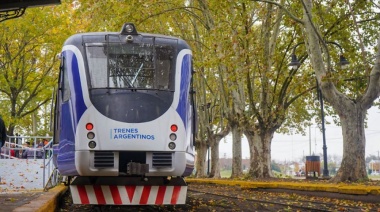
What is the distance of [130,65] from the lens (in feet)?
31.4

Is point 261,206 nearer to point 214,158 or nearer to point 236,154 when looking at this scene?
point 236,154

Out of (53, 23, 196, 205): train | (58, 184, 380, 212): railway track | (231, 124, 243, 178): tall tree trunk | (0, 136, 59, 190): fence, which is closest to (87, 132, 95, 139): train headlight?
(53, 23, 196, 205): train

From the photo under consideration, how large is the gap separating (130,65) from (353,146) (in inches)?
354

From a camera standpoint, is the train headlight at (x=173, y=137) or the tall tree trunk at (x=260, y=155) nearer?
the train headlight at (x=173, y=137)

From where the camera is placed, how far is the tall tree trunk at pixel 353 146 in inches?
631

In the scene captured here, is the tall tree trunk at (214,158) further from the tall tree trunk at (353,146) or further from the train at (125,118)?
the train at (125,118)

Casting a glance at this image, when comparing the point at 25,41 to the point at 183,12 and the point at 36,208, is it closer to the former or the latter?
the point at 183,12

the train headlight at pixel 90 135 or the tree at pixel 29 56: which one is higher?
the tree at pixel 29 56

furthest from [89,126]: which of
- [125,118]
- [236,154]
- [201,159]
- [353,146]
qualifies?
[201,159]

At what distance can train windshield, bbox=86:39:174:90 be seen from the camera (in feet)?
30.7

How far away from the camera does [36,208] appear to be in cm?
716

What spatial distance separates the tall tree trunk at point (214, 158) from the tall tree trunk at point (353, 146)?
51.7 feet

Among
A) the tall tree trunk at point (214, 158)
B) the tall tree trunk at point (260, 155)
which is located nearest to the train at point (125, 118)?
the tall tree trunk at point (260, 155)

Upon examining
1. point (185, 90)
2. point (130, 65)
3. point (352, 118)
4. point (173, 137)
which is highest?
point (130, 65)
